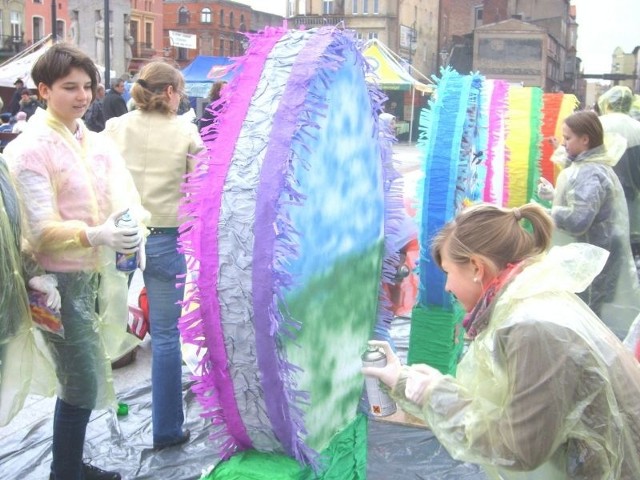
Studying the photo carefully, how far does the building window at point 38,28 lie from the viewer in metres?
51.2

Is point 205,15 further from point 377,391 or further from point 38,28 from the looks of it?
point 377,391

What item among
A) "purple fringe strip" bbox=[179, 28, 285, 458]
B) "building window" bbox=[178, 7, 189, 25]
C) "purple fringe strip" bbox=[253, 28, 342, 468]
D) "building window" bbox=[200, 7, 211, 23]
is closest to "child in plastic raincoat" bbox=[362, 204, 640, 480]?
"purple fringe strip" bbox=[253, 28, 342, 468]

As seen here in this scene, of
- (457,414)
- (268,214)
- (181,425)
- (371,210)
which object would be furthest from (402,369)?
(181,425)

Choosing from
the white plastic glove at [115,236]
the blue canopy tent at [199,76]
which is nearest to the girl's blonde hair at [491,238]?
the white plastic glove at [115,236]

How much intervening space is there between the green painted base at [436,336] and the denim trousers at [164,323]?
47.3 inches

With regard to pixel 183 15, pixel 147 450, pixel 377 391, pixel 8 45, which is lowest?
pixel 147 450

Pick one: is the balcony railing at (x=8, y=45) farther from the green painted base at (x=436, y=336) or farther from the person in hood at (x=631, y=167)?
the green painted base at (x=436, y=336)

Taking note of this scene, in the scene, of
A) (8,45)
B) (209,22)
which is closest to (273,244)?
(8,45)

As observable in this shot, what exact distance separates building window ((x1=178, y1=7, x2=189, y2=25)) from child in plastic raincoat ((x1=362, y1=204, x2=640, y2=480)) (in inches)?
2965

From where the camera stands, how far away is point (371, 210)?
263 centimetres

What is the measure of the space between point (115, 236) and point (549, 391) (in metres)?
1.47

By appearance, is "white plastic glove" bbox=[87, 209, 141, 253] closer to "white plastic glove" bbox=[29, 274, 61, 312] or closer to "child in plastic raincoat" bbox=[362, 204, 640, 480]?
"white plastic glove" bbox=[29, 274, 61, 312]

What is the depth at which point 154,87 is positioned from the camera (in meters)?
3.15

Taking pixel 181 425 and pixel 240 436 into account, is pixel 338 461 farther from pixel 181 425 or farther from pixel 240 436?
pixel 181 425
